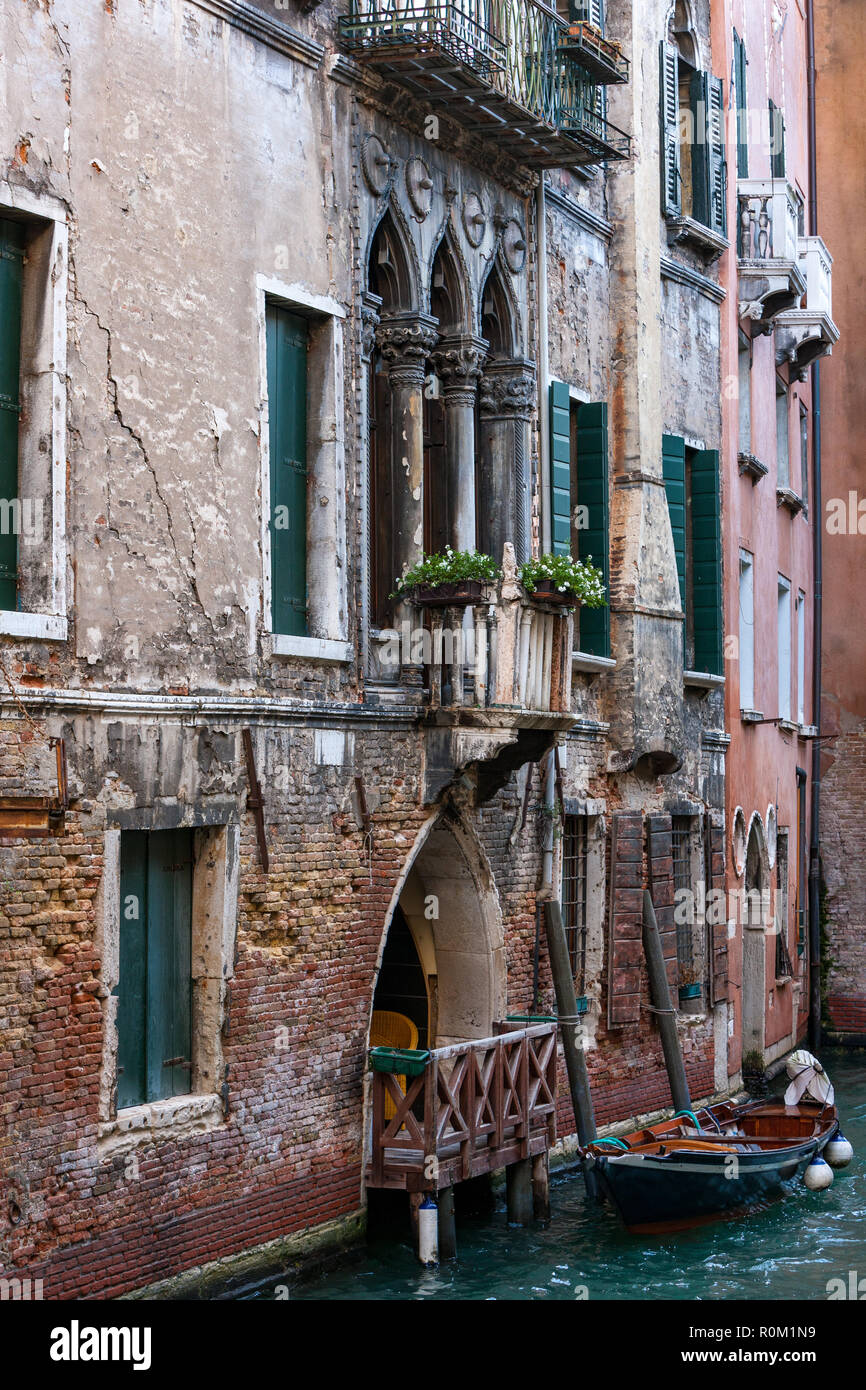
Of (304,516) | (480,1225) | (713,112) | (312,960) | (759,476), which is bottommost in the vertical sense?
(480,1225)

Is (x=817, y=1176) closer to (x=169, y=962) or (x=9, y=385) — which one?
(x=169, y=962)

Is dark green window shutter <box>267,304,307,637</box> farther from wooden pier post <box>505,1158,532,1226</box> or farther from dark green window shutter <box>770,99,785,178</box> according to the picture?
dark green window shutter <box>770,99,785,178</box>

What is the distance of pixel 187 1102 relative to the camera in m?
9.50

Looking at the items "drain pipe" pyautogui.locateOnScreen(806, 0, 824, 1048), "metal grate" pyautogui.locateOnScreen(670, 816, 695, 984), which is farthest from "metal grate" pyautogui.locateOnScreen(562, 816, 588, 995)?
"drain pipe" pyautogui.locateOnScreen(806, 0, 824, 1048)

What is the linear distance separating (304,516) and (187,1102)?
3513mm

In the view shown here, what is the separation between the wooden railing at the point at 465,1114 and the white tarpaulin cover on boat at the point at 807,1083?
3396 millimetres

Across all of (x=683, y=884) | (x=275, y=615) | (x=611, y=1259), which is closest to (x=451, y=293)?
(x=275, y=615)

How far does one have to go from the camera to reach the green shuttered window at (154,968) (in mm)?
9289

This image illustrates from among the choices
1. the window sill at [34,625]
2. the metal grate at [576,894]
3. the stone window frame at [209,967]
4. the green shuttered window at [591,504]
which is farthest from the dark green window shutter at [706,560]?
the window sill at [34,625]

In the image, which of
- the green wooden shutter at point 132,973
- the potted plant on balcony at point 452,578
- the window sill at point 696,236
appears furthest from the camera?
the window sill at point 696,236

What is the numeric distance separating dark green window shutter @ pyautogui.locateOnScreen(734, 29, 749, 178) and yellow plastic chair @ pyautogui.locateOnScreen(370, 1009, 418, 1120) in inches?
389

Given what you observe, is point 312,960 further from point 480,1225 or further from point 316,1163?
point 480,1225

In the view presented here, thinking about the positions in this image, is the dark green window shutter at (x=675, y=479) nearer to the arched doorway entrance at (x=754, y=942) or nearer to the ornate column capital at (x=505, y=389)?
the ornate column capital at (x=505, y=389)

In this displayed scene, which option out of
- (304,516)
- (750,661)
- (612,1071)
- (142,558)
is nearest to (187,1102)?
(142,558)
